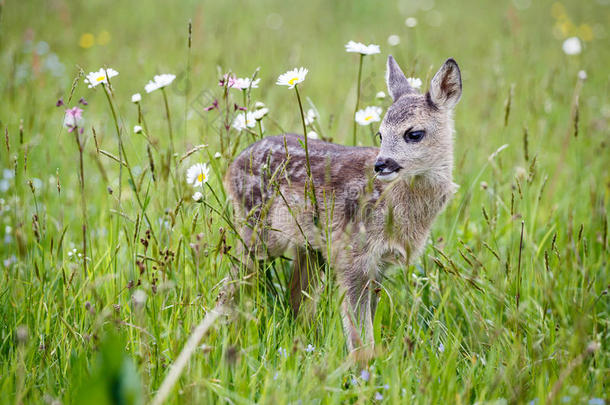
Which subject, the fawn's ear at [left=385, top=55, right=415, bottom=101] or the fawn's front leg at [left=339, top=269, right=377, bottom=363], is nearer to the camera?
the fawn's front leg at [left=339, top=269, right=377, bottom=363]

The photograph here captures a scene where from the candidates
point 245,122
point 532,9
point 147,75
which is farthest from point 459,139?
point 532,9

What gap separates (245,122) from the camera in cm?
321

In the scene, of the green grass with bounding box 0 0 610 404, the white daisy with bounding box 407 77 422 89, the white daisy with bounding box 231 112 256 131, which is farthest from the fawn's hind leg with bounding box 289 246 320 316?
the white daisy with bounding box 407 77 422 89

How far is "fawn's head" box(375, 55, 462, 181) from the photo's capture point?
3.19 meters

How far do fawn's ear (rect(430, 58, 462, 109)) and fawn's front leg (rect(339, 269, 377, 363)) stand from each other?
1.13 m

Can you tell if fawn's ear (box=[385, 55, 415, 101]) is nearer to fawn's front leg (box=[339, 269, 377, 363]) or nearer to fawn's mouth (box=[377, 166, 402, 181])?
fawn's mouth (box=[377, 166, 402, 181])

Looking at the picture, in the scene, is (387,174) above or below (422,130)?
below

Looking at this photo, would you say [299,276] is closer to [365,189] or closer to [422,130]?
[365,189]

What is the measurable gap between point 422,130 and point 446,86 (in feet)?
1.17

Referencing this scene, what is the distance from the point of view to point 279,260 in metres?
4.12

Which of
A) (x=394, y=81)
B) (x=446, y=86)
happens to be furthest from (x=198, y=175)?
(x=446, y=86)

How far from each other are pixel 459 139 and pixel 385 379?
379cm

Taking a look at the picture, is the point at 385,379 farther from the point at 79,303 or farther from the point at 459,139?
the point at 459,139

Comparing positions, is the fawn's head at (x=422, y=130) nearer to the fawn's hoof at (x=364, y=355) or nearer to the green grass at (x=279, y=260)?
the green grass at (x=279, y=260)
